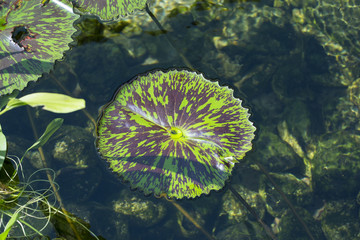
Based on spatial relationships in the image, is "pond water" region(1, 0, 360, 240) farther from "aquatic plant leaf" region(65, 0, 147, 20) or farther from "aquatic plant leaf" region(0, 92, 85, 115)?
"aquatic plant leaf" region(0, 92, 85, 115)

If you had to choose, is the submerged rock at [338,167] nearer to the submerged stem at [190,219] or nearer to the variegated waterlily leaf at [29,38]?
the submerged stem at [190,219]

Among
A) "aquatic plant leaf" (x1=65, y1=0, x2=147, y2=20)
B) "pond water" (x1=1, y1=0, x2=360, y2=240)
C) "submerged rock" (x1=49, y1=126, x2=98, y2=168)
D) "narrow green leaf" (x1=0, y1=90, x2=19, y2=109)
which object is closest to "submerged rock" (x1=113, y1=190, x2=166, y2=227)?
"pond water" (x1=1, y1=0, x2=360, y2=240)

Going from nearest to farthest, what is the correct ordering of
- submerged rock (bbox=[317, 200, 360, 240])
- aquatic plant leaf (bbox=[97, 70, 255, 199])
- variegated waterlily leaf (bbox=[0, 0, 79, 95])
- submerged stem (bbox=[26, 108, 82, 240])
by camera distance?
aquatic plant leaf (bbox=[97, 70, 255, 199]), submerged stem (bbox=[26, 108, 82, 240]), variegated waterlily leaf (bbox=[0, 0, 79, 95]), submerged rock (bbox=[317, 200, 360, 240])

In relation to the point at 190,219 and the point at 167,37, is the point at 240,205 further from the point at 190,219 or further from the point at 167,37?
the point at 167,37

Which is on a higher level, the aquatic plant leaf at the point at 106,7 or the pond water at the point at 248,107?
the aquatic plant leaf at the point at 106,7

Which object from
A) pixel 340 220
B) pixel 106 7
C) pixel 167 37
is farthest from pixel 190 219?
pixel 106 7

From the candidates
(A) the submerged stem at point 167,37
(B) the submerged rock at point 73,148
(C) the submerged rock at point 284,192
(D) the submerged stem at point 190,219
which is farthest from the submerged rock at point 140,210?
(A) the submerged stem at point 167,37
